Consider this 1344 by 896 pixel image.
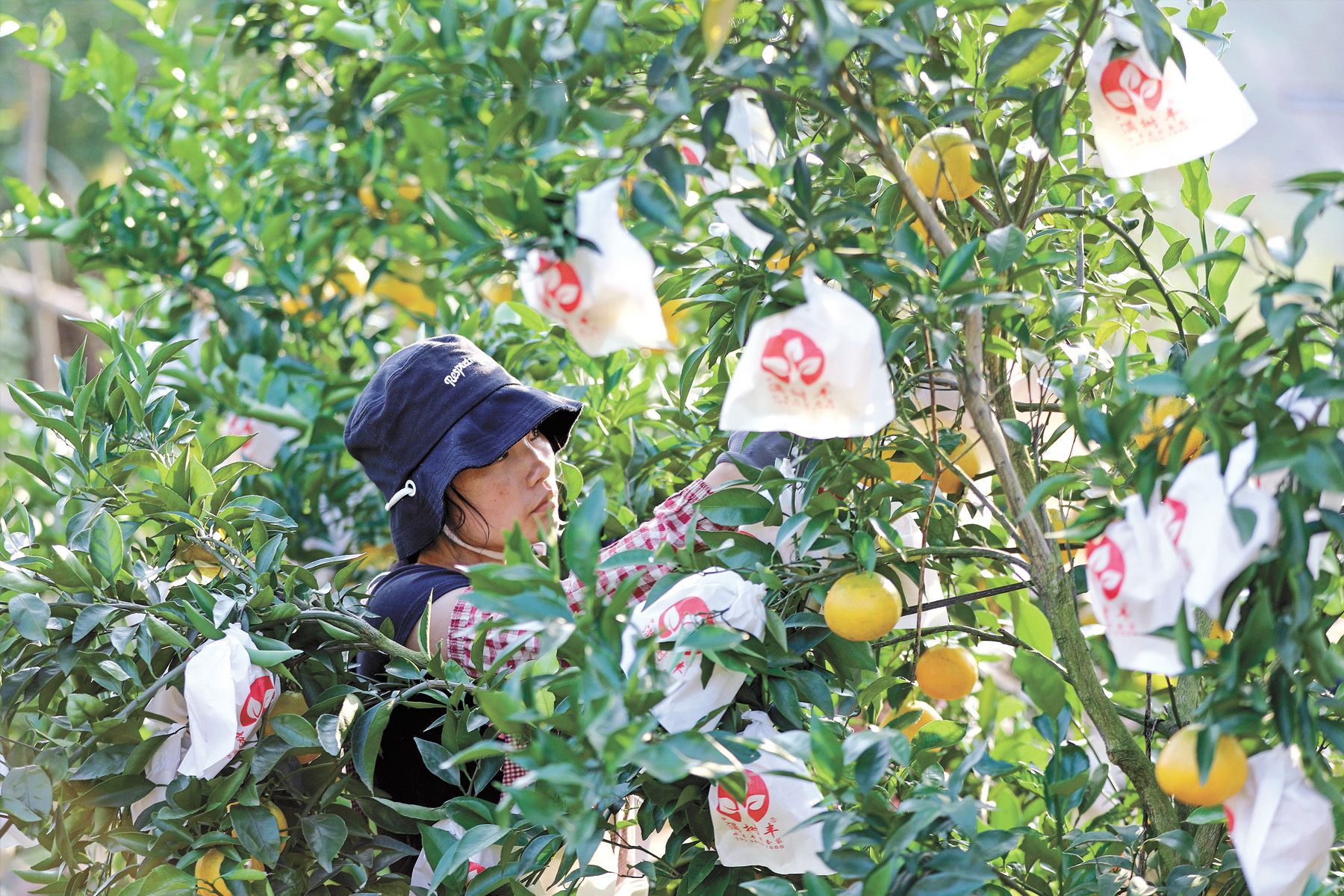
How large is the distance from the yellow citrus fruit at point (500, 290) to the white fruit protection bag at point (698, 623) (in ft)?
4.58

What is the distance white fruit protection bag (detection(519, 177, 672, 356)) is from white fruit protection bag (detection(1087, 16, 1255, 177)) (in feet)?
1.21

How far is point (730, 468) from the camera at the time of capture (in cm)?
128

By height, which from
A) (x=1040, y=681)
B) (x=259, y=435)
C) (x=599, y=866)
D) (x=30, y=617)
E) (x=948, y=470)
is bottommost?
(x=259, y=435)

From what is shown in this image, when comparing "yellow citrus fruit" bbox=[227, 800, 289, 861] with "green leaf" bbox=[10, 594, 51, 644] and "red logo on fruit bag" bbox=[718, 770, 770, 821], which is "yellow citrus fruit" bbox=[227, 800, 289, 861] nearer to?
"green leaf" bbox=[10, 594, 51, 644]

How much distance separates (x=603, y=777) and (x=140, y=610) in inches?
23.8

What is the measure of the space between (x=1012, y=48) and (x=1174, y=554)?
1.33ft

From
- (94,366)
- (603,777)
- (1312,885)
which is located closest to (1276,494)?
(1312,885)

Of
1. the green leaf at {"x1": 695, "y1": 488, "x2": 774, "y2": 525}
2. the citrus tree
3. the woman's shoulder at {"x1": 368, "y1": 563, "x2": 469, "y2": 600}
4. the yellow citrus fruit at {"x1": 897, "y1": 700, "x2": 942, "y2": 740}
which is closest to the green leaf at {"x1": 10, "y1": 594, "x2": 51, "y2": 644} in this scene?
the citrus tree

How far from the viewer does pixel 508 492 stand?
1.54 m

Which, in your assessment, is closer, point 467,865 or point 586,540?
point 586,540

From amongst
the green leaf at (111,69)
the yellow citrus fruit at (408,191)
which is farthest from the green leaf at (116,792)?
the green leaf at (111,69)

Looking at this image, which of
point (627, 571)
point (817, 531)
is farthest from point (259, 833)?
point (817, 531)

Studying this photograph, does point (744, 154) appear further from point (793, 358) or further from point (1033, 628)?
point (1033, 628)

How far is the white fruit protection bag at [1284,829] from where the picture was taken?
2.71 feet
